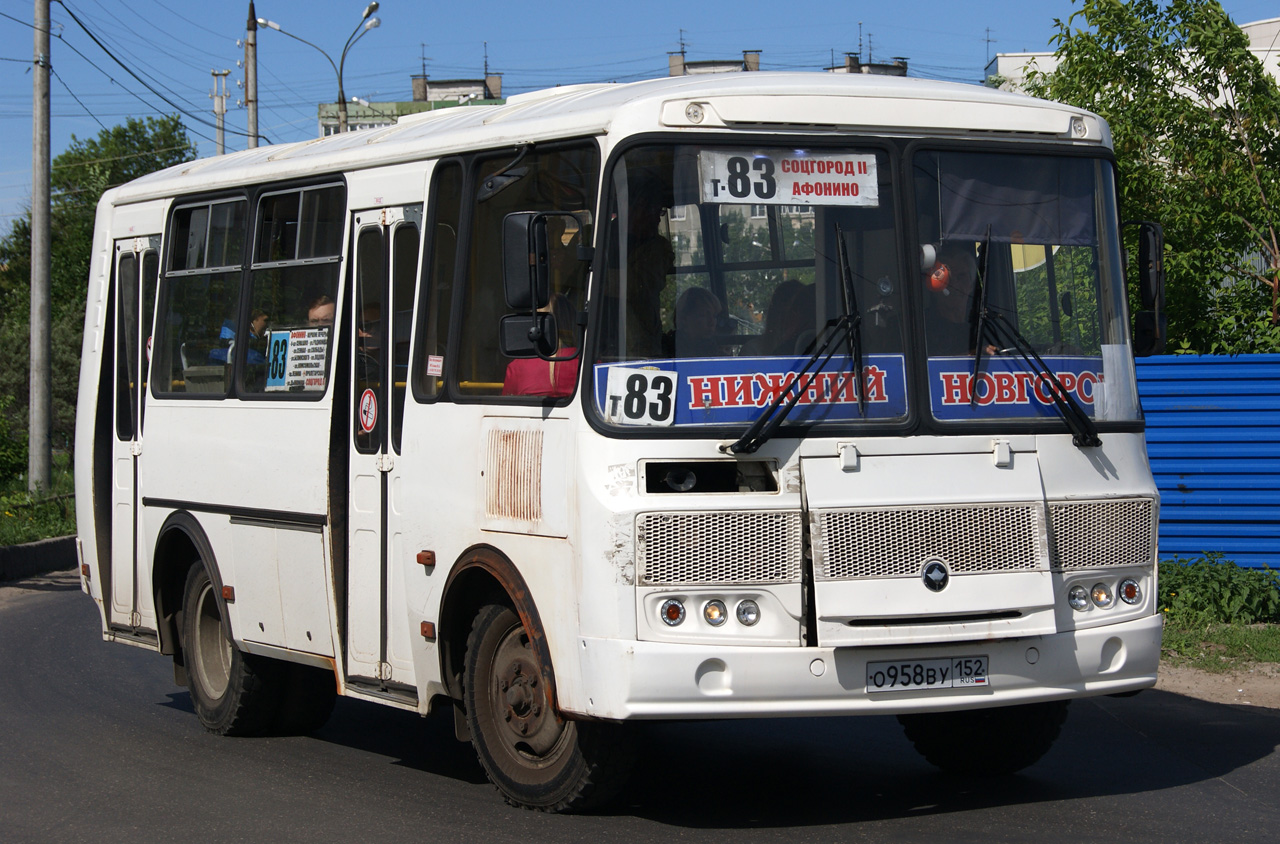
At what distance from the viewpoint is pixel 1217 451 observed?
488 inches

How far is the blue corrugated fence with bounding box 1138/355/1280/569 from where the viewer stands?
12.2 meters

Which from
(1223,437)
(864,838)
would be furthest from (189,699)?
(1223,437)

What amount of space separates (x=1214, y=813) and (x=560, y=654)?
2.74 metres

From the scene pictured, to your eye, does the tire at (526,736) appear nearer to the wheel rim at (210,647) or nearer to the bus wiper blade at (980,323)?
the bus wiper blade at (980,323)

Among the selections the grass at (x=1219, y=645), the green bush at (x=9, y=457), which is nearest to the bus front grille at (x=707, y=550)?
the grass at (x=1219, y=645)

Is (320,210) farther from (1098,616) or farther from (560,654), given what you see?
(1098,616)

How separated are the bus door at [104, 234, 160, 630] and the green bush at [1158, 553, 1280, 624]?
7.08 meters

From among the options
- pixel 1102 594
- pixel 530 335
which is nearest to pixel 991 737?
pixel 1102 594

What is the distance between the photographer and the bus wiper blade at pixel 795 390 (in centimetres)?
619

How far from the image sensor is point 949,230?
21.8ft

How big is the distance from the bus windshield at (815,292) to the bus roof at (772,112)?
0.11m

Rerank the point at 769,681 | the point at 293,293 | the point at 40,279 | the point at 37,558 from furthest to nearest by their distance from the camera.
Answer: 1. the point at 40,279
2. the point at 37,558
3. the point at 293,293
4. the point at 769,681

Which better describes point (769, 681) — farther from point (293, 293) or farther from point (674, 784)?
point (293, 293)

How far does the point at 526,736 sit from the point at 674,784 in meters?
0.91
